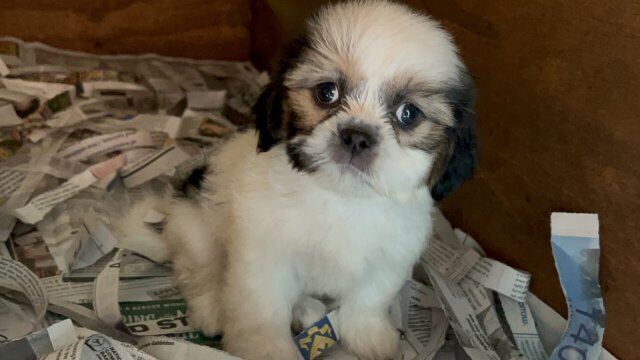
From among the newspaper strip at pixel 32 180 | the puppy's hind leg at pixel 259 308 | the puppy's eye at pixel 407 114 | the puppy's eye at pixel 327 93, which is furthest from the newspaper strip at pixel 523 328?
the newspaper strip at pixel 32 180

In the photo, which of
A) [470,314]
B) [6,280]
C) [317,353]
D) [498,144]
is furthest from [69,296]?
[498,144]

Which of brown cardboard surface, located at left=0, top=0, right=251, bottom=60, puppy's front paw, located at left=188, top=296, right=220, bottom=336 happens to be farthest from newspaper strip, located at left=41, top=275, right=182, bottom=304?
brown cardboard surface, located at left=0, top=0, right=251, bottom=60

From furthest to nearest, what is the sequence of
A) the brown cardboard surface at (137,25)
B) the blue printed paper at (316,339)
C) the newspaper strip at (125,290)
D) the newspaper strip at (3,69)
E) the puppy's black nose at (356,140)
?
1. the brown cardboard surface at (137,25)
2. the newspaper strip at (3,69)
3. the newspaper strip at (125,290)
4. the blue printed paper at (316,339)
5. the puppy's black nose at (356,140)

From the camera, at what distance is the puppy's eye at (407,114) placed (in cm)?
152

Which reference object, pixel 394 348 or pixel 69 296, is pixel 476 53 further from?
pixel 69 296

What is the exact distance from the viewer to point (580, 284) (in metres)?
1.77

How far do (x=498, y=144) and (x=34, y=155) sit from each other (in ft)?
4.33

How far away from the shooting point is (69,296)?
198 cm

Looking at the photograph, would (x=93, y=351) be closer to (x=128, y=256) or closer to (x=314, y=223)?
A: (x=314, y=223)

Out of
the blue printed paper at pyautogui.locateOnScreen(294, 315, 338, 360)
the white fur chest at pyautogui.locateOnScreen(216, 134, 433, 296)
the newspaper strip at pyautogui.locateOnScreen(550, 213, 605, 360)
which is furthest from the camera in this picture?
the blue printed paper at pyautogui.locateOnScreen(294, 315, 338, 360)

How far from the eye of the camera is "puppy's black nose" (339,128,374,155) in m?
1.44

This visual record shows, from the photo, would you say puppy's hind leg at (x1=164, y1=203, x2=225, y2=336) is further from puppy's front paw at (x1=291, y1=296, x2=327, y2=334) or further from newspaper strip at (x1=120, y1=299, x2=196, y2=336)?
puppy's front paw at (x1=291, y1=296, x2=327, y2=334)

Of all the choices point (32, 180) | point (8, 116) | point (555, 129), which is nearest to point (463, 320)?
point (555, 129)

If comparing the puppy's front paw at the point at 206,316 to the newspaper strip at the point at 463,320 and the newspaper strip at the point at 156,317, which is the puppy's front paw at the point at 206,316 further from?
the newspaper strip at the point at 463,320
